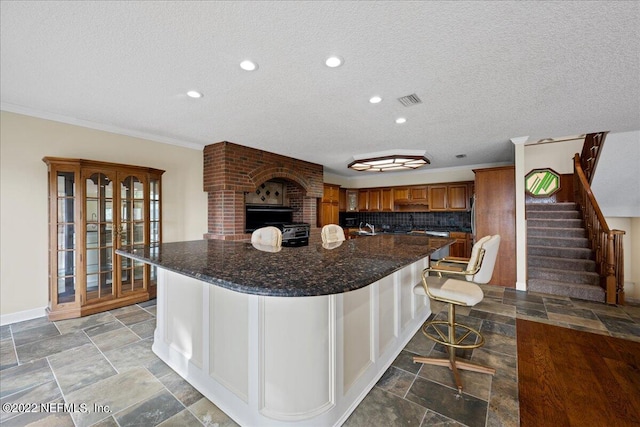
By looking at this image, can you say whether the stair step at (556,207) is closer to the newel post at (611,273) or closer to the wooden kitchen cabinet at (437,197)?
the wooden kitchen cabinet at (437,197)

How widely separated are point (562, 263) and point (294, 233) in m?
4.52

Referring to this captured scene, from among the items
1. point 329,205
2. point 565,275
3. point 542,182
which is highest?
point 542,182

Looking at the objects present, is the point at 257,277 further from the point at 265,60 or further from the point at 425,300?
the point at 425,300

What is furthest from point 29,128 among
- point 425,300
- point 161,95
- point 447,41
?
point 425,300

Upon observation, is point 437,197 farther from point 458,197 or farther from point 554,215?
point 554,215

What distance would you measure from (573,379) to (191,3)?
345 centimetres

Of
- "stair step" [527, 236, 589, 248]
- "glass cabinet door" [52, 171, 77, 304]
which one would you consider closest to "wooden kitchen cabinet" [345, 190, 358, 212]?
"stair step" [527, 236, 589, 248]

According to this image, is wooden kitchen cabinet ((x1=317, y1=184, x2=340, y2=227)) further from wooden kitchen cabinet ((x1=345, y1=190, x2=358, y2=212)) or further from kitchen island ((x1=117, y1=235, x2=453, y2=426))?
kitchen island ((x1=117, y1=235, x2=453, y2=426))

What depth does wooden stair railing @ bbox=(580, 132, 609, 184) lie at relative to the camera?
4.19 m

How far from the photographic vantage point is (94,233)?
3111 millimetres

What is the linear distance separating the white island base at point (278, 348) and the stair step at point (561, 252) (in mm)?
4063

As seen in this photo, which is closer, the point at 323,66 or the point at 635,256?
the point at 323,66

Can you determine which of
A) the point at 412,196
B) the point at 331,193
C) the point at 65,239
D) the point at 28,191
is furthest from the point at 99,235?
the point at 412,196

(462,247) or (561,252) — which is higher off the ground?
(561,252)
